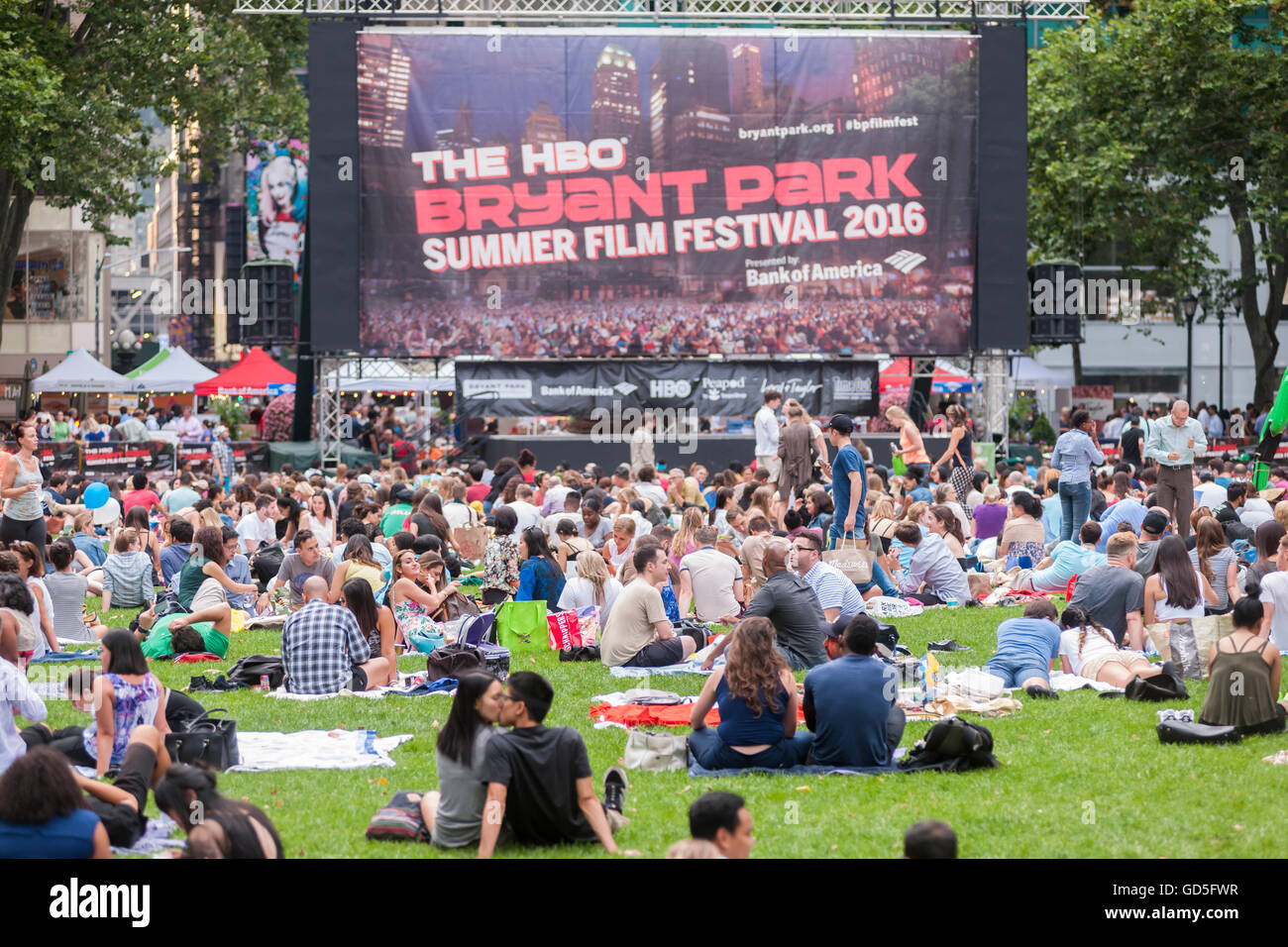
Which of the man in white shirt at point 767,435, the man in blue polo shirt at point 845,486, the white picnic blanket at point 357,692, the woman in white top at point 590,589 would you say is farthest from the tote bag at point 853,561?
the man in white shirt at point 767,435

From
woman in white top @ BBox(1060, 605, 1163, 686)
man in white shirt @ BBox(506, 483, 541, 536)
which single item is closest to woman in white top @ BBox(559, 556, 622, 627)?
man in white shirt @ BBox(506, 483, 541, 536)

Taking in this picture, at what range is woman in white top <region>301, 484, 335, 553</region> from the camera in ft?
54.7

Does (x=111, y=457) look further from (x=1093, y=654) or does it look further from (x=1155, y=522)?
(x=1093, y=654)

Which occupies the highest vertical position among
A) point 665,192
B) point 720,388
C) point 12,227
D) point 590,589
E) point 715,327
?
point 12,227

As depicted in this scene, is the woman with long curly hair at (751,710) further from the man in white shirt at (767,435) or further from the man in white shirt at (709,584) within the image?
the man in white shirt at (767,435)

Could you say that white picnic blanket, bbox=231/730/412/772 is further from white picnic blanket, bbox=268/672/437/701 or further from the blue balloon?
the blue balloon

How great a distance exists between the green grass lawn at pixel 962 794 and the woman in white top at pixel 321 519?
21.6 ft

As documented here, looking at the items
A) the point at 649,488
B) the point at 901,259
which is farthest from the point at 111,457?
the point at 901,259

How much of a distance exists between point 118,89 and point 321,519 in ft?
60.9

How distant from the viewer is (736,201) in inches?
1041

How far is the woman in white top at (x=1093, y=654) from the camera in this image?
10484 millimetres

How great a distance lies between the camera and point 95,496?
1994 cm

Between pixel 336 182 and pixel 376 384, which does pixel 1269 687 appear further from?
pixel 376 384

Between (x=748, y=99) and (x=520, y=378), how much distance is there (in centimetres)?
656
